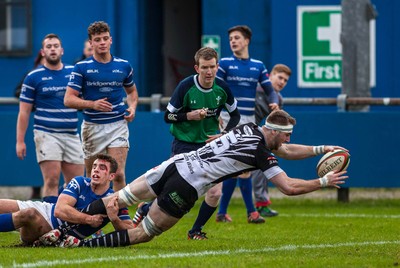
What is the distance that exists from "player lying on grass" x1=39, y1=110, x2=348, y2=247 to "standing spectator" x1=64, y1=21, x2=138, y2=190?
1.68m

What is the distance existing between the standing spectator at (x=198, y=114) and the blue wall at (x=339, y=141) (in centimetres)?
433

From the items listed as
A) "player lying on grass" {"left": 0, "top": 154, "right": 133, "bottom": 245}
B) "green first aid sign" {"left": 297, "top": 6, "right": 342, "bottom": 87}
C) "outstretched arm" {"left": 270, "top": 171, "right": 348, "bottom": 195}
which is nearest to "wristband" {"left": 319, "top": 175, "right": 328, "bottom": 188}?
"outstretched arm" {"left": 270, "top": 171, "right": 348, "bottom": 195}

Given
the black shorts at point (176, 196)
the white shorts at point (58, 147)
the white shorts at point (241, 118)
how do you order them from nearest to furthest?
the black shorts at point (176, 196)
the white shorts at point (58, 147)
the white shorts at point (241, 118)

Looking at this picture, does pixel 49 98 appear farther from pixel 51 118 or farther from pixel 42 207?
pixel 42 207

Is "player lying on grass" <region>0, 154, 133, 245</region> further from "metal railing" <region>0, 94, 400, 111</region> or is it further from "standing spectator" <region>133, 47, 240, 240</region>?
"metal railing" <region>0, 94, 400, 111</region>

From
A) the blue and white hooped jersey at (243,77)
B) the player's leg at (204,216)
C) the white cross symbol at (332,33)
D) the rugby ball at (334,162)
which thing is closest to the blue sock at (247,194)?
the blue and white hooped jersey at (243,77)

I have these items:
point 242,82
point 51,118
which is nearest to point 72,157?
point 51,118

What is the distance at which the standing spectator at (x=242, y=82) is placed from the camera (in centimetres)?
1484

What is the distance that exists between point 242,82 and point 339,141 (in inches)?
100

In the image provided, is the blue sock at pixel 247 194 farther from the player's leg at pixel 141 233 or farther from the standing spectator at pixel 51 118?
the player's leg at pixel 141 233

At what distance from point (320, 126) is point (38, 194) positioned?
14.0 ft

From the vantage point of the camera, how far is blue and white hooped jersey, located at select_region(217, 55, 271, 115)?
14.9m

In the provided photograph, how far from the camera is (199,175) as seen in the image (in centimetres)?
1121

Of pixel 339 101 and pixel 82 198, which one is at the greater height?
pixel 339 101
